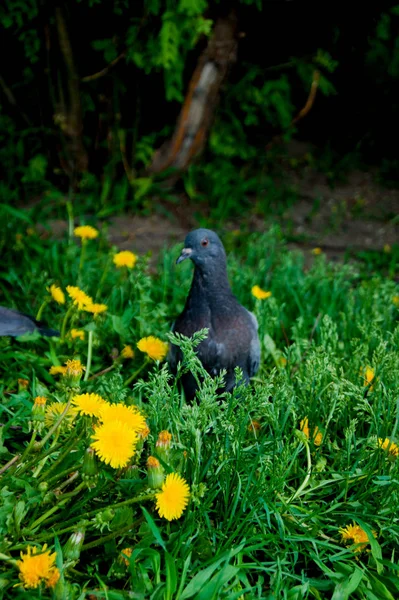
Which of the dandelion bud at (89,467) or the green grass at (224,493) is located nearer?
the dandelion bud at (89,467)

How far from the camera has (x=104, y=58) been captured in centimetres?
479

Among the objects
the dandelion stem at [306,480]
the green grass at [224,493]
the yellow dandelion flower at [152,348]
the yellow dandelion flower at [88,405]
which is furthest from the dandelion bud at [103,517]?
the yellow dandelion flower at [152,348]

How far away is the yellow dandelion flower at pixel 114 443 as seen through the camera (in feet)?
5.29

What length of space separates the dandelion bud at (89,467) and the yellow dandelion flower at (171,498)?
0.52ft

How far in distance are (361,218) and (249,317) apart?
2.80 m

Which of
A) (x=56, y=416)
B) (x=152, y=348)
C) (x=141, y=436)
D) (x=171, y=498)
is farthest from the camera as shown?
(x=152, y=348)

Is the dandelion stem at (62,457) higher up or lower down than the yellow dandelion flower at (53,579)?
higher up

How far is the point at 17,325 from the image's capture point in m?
2.64

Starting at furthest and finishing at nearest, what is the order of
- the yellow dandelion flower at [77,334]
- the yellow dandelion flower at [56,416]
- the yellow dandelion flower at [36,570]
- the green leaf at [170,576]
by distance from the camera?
Answer: the yellow dandelion flower at [77,334] < the yellow dandelion flower at [56,416] < the green leaf at [170,576] < the yellow dandelion flower at [36,570]

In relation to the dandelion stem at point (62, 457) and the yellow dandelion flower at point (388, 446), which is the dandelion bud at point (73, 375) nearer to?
the dandelion stem at point (62, 457)

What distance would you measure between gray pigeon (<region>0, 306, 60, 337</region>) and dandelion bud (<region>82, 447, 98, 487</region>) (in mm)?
1034

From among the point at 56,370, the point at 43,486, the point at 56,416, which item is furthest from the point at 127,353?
the point at 43,486

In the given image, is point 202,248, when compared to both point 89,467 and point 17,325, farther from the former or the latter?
point 89,467

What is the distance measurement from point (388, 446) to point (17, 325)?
4.56 ft
